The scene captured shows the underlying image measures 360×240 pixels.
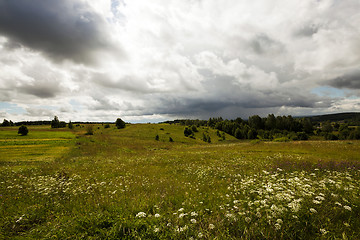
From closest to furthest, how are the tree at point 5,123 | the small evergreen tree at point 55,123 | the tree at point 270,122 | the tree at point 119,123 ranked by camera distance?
the tree at point 119,123
the small evergreen tree at point 55,123
the tree at point 5,123
the tree at point 270,122

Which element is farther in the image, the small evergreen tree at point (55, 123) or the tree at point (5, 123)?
the tree at point (5, 123)

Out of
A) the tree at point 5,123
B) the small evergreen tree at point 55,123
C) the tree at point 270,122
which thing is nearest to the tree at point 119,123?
the small evergreen tree at point 55,123

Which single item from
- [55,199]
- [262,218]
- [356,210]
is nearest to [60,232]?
[55,199]

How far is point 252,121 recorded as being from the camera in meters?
148

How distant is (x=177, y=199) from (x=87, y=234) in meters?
3.53

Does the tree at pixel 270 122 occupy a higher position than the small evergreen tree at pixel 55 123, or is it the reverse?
the small evergreen tree at pixel 55 123

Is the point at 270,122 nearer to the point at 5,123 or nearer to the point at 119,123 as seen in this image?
the point at 119,123

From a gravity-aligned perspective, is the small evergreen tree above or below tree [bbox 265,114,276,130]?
above

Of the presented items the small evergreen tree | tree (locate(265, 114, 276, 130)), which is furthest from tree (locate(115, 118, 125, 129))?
tree (locate(265, 114, 276, 130))

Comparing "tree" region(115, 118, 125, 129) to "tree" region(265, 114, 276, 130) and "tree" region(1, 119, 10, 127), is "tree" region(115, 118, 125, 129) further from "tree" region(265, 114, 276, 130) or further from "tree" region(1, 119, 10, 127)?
"tree" region(265, 114, 276, 130)

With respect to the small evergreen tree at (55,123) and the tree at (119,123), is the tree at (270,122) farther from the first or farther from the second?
the small evergreen tree at (55,123)

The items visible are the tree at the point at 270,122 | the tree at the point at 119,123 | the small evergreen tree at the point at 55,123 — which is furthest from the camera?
the tree at the point at 270,122

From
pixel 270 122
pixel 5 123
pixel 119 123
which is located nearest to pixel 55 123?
pixel 119 123

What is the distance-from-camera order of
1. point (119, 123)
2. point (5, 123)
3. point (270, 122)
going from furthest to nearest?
point (270, 122) < point (5, 123) < point (119, 123)
